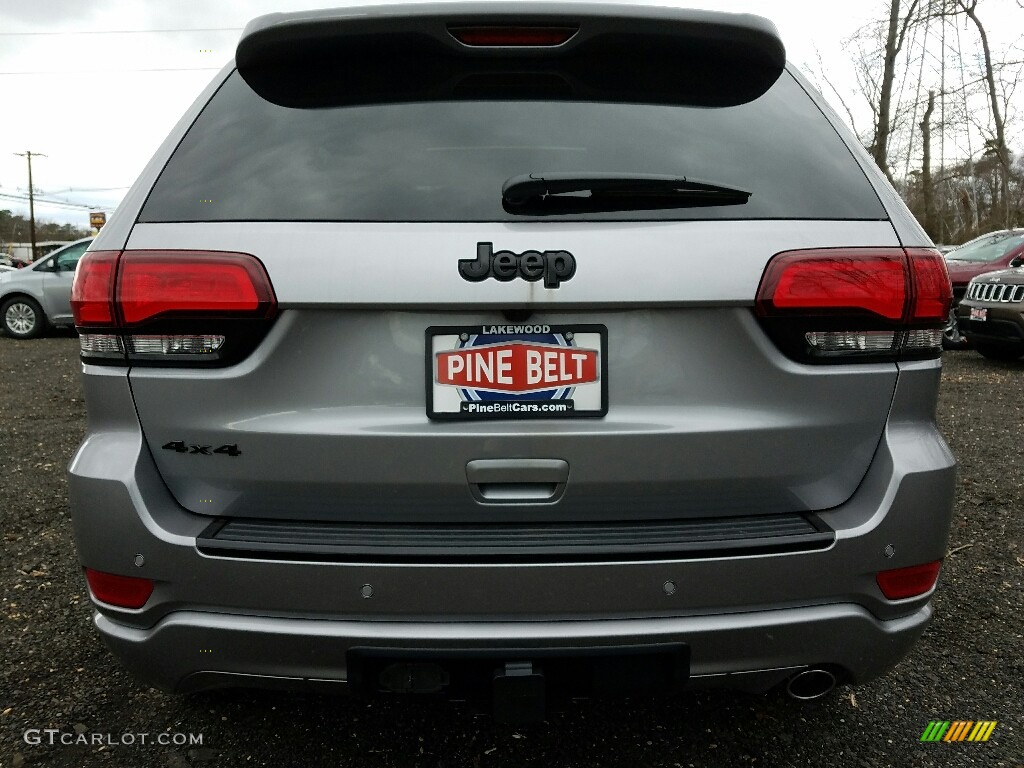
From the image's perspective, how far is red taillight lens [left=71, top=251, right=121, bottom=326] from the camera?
1637 millimetres

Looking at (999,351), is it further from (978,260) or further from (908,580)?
(908,580)

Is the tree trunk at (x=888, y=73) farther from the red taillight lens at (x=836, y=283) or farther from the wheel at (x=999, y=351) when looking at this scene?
the red taillight lens at (x=836, y=283)

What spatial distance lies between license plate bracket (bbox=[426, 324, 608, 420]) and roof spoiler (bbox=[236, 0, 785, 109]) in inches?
Answer: 23.0

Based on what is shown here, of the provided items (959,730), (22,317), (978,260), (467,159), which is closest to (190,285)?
(467,159)

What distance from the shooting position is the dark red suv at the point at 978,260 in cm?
1059

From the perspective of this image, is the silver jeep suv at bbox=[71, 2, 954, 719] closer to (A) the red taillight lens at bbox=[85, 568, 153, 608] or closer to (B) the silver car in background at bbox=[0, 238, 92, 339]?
(A) the red taillight lens at bbox=[85, 568, 153, 608]

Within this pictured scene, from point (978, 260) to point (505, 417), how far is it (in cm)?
1151

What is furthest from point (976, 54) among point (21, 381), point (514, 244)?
point (514, 244)

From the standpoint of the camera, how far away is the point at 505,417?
158 centimetres

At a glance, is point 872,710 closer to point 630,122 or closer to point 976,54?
point 630,122

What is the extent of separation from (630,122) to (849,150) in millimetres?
523

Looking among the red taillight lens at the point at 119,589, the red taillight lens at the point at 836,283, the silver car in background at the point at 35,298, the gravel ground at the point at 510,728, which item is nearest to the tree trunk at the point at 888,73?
the silver car in background at the point at 35,298

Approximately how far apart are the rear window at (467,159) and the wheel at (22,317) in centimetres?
1394

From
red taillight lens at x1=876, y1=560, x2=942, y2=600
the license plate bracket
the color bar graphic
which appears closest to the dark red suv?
the color bar graphic
